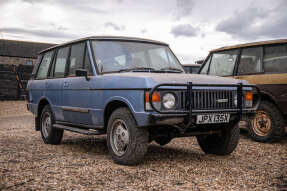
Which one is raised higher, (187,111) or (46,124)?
Result: (187,111)

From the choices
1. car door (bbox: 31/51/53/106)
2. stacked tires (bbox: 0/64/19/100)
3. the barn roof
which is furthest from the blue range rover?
the barn roof

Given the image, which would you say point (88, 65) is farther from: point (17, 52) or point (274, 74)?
point (17, 52)

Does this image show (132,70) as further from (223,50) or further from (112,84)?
(223,50)

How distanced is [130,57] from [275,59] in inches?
128

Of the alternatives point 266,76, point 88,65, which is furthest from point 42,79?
point 266,76

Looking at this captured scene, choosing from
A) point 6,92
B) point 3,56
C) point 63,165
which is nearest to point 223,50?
point 63,165

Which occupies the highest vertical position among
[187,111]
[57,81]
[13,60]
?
[13,60]

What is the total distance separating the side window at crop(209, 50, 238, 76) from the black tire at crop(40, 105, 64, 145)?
3.82 metres

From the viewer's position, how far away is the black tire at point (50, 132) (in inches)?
276

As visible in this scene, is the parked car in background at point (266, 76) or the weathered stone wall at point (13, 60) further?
the weathered stone wall at point (13, 60)

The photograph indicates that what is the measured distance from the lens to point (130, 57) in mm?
5707

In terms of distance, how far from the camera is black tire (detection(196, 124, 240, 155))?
562cm

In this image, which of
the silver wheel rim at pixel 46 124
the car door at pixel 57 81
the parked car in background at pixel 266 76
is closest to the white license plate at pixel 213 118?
the parked car in background at pixel 266 76

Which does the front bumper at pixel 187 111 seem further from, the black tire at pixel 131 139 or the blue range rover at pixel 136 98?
the black tire at pixel 131 139
